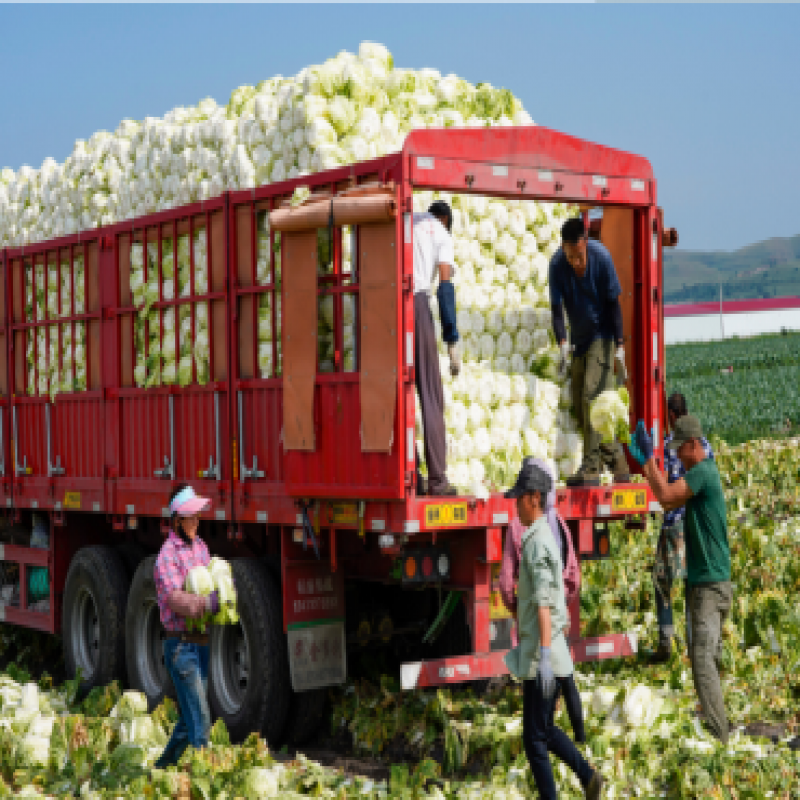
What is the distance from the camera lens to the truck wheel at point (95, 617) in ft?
33.4

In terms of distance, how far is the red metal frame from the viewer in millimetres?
7305

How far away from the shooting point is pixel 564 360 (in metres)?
8.62

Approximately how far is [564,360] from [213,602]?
3029mm

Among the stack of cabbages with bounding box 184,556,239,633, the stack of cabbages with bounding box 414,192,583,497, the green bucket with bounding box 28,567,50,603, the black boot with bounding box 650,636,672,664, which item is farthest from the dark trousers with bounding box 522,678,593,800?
the green bucket with bounding box 28,567,50,603

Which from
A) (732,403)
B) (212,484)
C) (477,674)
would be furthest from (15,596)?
(732,403)

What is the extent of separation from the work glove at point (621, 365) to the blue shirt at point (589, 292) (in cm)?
13

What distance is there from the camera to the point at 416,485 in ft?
23.7

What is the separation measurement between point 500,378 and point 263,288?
167cm

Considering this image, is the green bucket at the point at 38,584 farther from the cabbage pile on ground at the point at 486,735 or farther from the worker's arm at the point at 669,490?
the worker's arm at the point at 669,490

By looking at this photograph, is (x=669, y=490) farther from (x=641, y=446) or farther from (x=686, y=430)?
(x=641, y=446)

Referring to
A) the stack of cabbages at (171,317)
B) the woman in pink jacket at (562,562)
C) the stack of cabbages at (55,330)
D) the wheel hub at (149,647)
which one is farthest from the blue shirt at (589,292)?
the stack of cabbages at (55,330)

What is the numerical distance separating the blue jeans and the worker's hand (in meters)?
2.20

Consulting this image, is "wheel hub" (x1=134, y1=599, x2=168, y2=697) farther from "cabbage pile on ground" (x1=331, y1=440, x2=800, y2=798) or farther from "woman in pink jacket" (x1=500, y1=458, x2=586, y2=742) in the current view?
"woman in pink jacket" (x1=500, y1=458, x2=586, y2=742)

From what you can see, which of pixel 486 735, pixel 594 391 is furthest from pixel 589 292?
pixel 486 735
